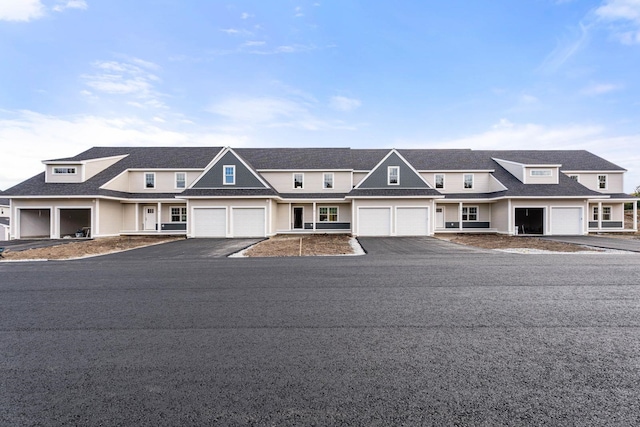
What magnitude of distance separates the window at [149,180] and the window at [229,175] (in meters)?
7.54

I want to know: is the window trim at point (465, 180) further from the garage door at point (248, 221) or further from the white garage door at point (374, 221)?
the garage door at point (248, 221)

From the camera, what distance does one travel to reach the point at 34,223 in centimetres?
2430

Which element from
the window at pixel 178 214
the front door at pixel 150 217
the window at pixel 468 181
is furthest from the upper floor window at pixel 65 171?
the window at pixel 468 181

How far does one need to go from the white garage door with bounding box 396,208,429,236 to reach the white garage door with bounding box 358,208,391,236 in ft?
2.71

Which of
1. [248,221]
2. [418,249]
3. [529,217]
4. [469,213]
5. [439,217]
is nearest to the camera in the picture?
[418,249]

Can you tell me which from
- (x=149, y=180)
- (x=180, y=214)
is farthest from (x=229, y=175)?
(x=149, y=180)

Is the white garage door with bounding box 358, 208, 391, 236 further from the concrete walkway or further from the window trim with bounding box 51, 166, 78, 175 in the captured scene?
the window trim with bounding box 51, 166, 78, 175

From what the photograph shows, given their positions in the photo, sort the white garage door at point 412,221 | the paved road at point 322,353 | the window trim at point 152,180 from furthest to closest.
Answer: the window trim at point 152,180 → the white garage door at point 412,221 → the paved road at point 322,353

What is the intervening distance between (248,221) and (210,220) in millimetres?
2837

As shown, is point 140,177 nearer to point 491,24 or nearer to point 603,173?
point 491,24

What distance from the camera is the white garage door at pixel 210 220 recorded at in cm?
2303

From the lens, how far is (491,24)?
60.7 feet

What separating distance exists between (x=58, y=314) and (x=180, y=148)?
27.3 metres

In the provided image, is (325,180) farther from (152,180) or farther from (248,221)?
(152,180)
